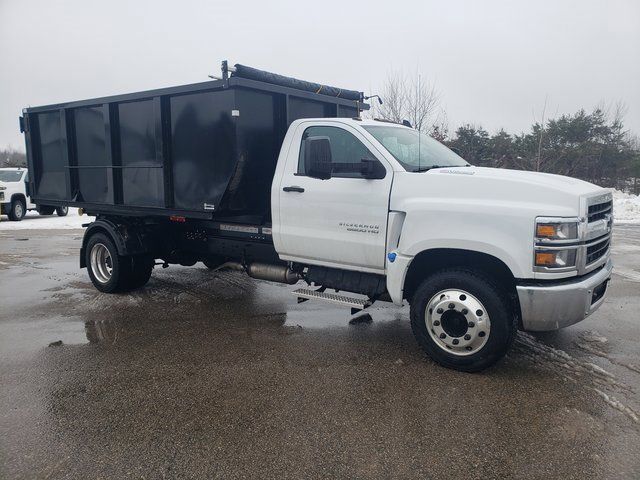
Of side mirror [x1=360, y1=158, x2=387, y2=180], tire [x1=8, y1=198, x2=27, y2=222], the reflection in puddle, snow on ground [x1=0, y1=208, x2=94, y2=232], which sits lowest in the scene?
snow on ground [x1=0, y1=208, x2=94, y2=232]

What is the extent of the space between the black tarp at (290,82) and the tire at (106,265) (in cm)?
320

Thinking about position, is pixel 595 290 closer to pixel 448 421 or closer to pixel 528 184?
pixel 528 184

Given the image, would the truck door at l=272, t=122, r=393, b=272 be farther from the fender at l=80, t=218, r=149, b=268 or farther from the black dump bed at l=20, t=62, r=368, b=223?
the fender at l=80, t=218, r=149, b=268

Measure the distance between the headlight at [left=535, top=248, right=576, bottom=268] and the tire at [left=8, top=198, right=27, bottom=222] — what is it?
67.4ft

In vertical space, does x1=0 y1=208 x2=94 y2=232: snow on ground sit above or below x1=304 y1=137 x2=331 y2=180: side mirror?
below

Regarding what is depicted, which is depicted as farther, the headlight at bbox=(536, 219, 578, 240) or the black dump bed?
the black dump bed

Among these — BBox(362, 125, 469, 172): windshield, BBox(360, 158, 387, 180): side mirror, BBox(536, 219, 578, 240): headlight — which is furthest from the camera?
BBox(362, 125, 469, 172): windshield

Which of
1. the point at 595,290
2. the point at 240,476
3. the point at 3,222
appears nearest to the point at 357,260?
the point at 595,290

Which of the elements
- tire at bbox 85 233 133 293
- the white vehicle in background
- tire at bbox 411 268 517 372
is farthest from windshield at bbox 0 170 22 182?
tire at bbox 411 268 517 372

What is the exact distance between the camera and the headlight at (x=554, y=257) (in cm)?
416

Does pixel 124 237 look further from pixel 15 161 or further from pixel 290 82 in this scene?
pixel 15 161

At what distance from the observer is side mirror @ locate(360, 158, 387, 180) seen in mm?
4941

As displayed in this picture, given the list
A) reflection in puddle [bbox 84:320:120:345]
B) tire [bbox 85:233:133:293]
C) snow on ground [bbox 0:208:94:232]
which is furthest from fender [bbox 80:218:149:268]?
snow on ground [bbox 0:208:94:232]

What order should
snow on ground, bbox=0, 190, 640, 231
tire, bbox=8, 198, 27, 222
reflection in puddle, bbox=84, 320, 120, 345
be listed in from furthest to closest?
tire, bbox=8, 198, 27, 222 < snow on ground, bbox=0, 190, 640, 231 < reflection in puddle, bbox=84, 320, 120, 345
